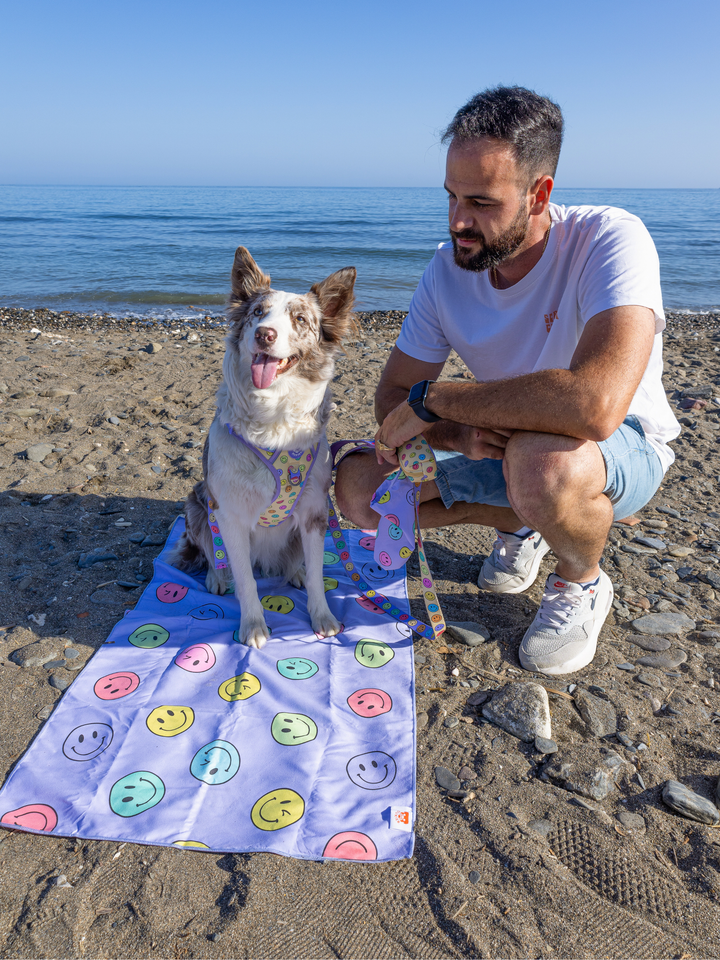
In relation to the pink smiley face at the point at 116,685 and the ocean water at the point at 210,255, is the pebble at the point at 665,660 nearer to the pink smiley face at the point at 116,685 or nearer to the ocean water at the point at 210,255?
the pink smiley face at the point at 116,685

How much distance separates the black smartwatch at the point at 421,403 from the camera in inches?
100.0

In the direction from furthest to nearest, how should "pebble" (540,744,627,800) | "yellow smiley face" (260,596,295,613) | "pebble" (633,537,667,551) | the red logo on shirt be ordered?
1. "pebble" (633,537,667,551)
2. "yellow smiley face" (260,596,295,613)
3. the red logo on shirt
4. "pebble" (540,744,627,800)

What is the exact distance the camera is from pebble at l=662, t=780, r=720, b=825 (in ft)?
6.30

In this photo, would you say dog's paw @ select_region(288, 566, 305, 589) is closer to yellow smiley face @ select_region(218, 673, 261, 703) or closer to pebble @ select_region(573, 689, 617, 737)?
yellow smiley face @ select_region(218, 673, 261, 703)

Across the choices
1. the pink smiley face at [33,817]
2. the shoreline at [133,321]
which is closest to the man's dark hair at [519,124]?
the pink smiley face at [33,817]

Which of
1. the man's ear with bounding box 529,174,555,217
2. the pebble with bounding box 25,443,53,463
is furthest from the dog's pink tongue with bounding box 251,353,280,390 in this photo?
the pebble with bounding box 25,443,53,463

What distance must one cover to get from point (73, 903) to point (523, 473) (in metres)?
2.01

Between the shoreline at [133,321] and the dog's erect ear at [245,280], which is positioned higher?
the dog's erect ear at [245,280]

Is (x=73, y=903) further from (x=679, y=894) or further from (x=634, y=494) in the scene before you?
(x=634, y=494)

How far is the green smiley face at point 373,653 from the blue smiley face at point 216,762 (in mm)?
697

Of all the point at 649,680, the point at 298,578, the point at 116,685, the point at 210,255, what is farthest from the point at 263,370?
the point at 210,255

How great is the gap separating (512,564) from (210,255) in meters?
14.6

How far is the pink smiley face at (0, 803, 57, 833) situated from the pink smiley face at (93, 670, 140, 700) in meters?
0.49

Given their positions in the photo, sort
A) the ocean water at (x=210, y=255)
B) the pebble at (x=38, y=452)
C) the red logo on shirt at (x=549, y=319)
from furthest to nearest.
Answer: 1. the ocean water at (x=210, y=255)
2. the pebble at (x=38, y=452)
3. the red logo on shirt at (x=549, y=319)
